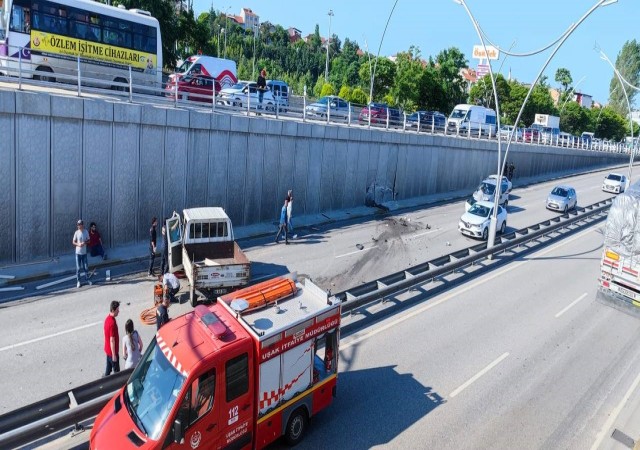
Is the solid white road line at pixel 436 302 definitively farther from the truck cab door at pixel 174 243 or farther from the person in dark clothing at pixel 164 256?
the person in dark clothing at pixel 164 256

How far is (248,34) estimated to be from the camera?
136 meters

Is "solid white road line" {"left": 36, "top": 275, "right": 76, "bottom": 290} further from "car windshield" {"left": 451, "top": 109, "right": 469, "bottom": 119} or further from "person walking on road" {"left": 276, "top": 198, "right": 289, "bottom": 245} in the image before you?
"car windshield" {"left": 451, "top": 109, "right": 469, "bottom": 119}

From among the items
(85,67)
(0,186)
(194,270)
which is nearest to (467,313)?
(194,270)

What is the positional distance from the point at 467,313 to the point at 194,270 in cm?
753

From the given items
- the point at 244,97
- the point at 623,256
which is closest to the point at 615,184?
the point at 623,256

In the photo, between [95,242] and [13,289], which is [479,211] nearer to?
[95,242]

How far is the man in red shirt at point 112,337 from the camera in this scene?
28.6 feet

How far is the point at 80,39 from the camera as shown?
835 inches

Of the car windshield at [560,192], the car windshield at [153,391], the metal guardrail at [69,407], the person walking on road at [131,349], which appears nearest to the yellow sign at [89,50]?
the person walking on road at [131,349]

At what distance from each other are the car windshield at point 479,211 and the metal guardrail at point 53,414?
18991 millimetres

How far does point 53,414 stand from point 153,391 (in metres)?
1.84

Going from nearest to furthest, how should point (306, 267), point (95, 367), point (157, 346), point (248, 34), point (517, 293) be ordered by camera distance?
point (157, 346)
point (95, 367)
point (517, 293)
point (306, 267)
point (248, 34)

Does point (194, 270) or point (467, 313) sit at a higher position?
point (194, 270)

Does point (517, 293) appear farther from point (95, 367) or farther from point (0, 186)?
point (0, 186)
